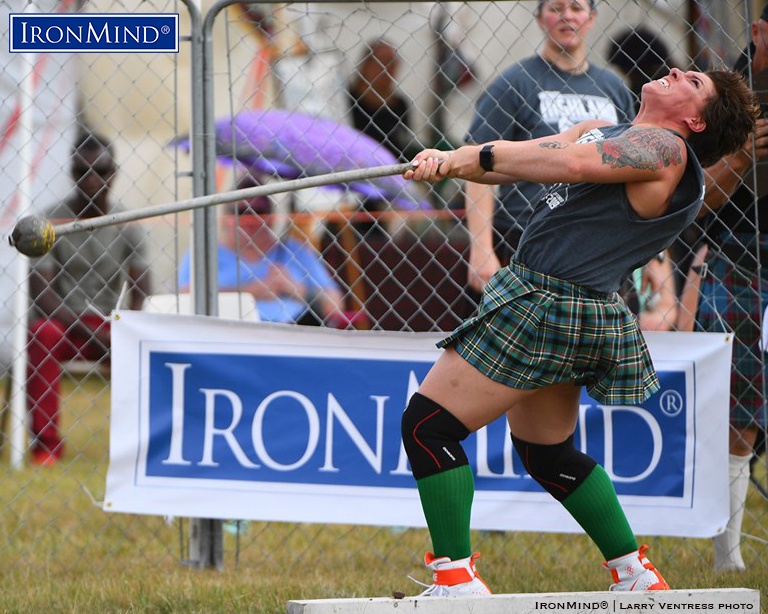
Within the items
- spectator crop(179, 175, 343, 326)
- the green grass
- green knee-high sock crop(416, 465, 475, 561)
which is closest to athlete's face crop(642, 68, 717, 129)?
green knee-high sock crop(416, 465, 475, 561)

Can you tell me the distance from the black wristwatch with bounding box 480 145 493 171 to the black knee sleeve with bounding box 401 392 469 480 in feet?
2.04

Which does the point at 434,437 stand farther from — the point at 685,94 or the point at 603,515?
the point at 685,94

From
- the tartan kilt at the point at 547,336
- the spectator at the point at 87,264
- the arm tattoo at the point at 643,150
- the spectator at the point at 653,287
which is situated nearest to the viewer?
the arm tattoo at the point at 643,150

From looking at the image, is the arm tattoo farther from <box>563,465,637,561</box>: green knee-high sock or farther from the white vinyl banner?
the white vinyl banner

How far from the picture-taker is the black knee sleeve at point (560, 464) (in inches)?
122

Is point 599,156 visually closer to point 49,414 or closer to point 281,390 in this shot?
point 281,390

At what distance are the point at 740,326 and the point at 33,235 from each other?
237 cm

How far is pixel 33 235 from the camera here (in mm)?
3010

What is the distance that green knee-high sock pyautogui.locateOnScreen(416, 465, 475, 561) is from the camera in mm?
2920

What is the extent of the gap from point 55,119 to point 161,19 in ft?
14.6

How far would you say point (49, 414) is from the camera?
6586 millimetres

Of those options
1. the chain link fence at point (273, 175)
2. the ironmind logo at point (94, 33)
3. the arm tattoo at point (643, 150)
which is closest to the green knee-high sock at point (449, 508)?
the arm tattoo at point (643, 150)

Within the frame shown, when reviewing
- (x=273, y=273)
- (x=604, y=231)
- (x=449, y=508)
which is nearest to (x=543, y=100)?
(x=604, y=231)

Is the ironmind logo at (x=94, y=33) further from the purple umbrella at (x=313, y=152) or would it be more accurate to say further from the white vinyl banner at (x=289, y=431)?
the purple umbrella at (x=313, y=152)
